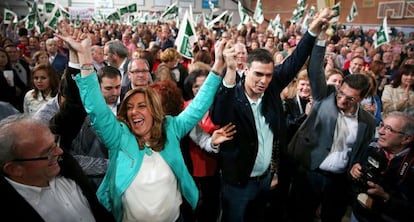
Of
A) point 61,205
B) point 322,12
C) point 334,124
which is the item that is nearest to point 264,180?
point 334,124

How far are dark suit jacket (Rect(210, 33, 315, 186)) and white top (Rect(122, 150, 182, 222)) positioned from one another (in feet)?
2.04

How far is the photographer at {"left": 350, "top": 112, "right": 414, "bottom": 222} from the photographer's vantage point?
1894 millimetres

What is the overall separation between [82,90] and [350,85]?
80.2 inches

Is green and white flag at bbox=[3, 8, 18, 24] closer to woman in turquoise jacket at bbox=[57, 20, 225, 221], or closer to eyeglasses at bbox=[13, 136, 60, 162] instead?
woman in turquoise jacket at bbox=[57, 20, 225, 221]

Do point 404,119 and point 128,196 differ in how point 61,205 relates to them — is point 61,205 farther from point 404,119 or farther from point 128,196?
point 404,119

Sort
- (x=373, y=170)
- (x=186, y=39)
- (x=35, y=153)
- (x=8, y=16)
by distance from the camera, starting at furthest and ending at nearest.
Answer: (x=8, y=16), (x=186, y=39), (x=373, y=170), (x=35, y=153)

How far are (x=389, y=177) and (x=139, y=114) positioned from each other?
1573 millimetres

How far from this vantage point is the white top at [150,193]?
1.90 m

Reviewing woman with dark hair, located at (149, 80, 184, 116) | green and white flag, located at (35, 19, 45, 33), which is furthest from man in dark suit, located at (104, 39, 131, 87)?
green and white flag, located at (35, 19, 45, 33)

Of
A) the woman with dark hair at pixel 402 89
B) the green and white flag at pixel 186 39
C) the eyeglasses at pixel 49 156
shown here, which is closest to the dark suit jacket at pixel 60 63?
the green and white flag at pixel 186 39

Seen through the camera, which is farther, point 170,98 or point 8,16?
point 8,16

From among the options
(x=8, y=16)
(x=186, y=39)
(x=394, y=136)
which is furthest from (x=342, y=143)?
(x=8, y=16)

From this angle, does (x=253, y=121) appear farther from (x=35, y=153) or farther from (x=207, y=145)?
(x=35, y=153)

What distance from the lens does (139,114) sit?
198cm
